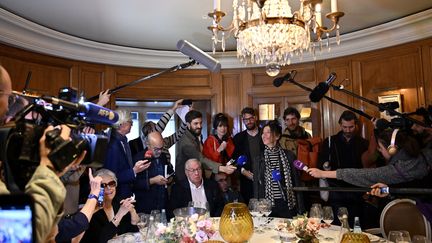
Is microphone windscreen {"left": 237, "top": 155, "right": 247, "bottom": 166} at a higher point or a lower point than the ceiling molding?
lower

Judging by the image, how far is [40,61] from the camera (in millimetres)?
3150

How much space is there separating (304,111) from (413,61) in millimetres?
1156

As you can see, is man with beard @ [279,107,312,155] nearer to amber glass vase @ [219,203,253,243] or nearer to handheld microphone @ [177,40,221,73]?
handheld microphone @ [177,40,221,73]

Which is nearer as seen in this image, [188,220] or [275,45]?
[188,220]

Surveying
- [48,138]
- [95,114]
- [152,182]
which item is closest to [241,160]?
[152,182]

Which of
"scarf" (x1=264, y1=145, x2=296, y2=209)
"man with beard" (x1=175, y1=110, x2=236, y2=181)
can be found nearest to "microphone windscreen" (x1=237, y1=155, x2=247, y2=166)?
"man with beard" (x1=175, y1=110, x2=236, y2=181)

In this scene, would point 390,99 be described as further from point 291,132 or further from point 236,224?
point 236,224

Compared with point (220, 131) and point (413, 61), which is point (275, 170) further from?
point (413, 61)

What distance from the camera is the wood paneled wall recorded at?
118 inches

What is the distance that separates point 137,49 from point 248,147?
158 cm

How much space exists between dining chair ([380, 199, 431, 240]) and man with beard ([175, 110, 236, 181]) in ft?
4.32

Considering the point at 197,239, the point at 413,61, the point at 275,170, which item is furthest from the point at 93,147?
the point at 413,61

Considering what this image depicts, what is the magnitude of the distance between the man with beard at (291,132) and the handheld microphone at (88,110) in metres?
2.45

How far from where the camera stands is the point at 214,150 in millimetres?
3258
